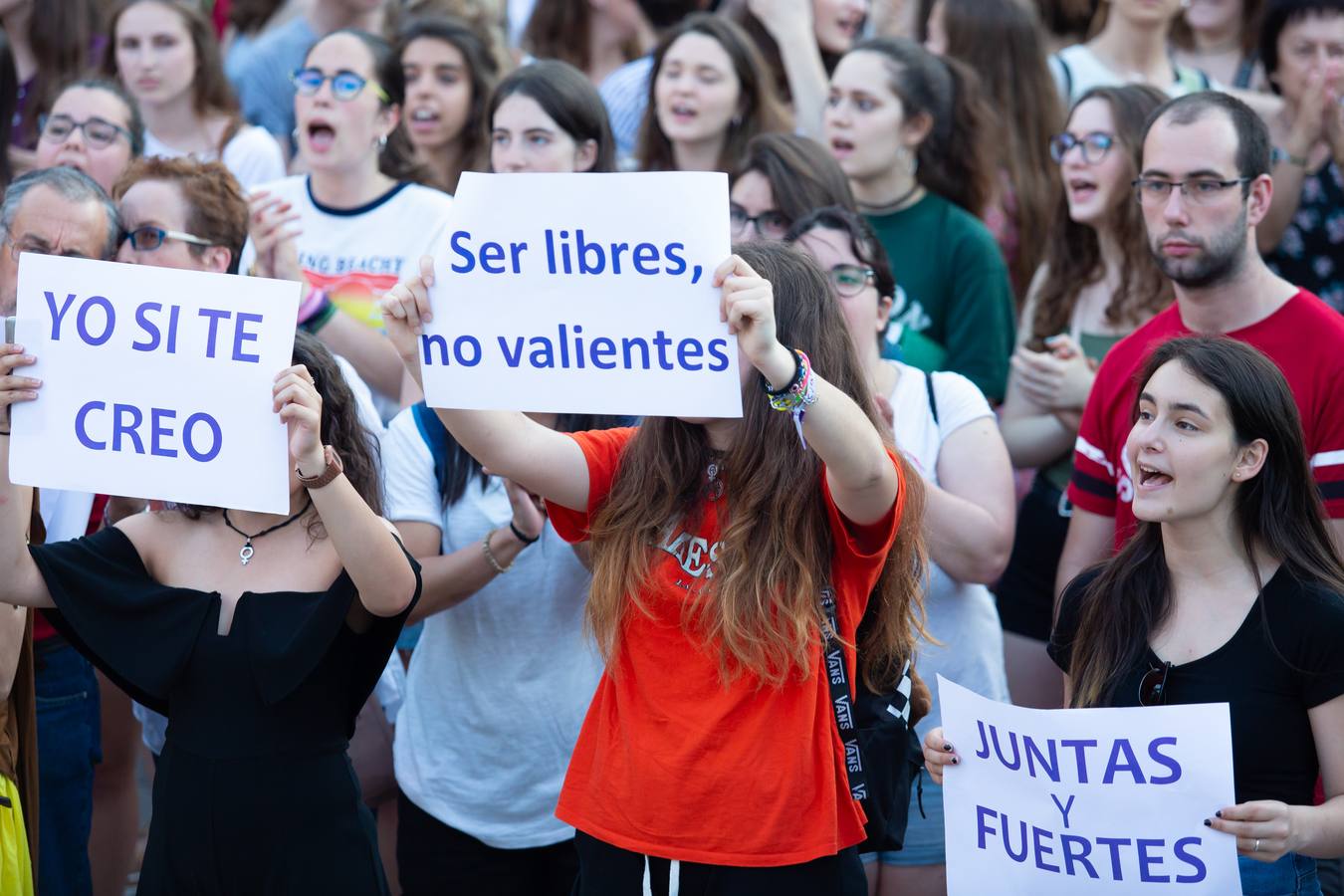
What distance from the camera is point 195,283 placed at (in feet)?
10.3

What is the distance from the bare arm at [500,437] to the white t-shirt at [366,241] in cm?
219

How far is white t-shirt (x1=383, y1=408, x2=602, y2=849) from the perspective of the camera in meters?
3.90

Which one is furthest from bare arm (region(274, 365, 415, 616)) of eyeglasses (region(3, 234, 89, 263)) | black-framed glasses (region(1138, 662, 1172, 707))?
black-framed glasses (region(1138, 662, 1172, 707))

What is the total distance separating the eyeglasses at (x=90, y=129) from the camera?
5.43 meters

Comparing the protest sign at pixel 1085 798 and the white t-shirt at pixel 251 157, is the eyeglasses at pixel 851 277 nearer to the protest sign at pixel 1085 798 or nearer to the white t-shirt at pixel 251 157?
the protest sign at pixel 1085 798

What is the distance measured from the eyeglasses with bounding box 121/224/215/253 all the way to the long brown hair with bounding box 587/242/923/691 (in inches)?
71.8

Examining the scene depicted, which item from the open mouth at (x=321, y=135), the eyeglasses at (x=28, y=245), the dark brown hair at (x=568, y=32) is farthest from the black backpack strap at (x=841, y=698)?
the dark brown hair at (x=568, y=32)

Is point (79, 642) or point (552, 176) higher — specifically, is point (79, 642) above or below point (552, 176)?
below

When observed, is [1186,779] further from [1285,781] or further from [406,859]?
[406,859]

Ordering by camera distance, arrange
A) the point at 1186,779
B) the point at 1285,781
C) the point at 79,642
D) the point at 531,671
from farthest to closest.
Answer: the point at 531,671 → the point at 79,642 → the point at 1285,781 → the point at 1186,779

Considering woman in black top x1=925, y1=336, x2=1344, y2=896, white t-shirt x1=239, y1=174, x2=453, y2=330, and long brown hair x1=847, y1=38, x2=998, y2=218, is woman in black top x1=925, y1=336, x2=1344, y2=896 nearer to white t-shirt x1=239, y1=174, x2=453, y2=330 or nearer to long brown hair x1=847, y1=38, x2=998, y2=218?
long brown hair x1=847, y1=38, x2=998, y2=218

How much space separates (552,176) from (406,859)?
75.7 inches

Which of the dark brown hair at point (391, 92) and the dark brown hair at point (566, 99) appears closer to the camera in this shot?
the dark brown hair at point (566, 99)

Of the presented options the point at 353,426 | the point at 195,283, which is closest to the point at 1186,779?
the point at 353,426
